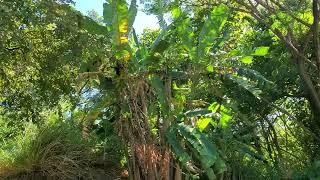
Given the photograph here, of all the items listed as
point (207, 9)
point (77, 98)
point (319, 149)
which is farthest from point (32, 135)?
point (319, 149)

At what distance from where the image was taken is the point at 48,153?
364 inches

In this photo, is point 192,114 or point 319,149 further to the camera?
point 319,149

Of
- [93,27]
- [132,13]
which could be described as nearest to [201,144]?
[132,13]

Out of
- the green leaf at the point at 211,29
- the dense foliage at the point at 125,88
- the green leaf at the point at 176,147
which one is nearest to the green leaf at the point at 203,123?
the dense foliage at the point at 125,88

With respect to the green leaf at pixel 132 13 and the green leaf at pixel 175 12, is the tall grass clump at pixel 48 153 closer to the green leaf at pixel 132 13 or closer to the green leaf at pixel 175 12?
the green leaf at pixel 132 13

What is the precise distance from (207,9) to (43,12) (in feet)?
15.3

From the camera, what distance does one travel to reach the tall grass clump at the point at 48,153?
9070 mm

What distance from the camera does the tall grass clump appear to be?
29.8ft

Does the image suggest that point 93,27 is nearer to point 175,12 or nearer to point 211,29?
point 175,12

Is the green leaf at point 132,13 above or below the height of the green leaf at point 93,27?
above

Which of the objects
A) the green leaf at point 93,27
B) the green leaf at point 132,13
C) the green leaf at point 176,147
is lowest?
the green leaf at point 176,147

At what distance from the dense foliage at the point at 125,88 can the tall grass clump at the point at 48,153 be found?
20 mm

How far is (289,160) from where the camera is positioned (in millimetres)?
13922

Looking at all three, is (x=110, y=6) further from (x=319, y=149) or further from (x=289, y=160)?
(x=289, y=160)
